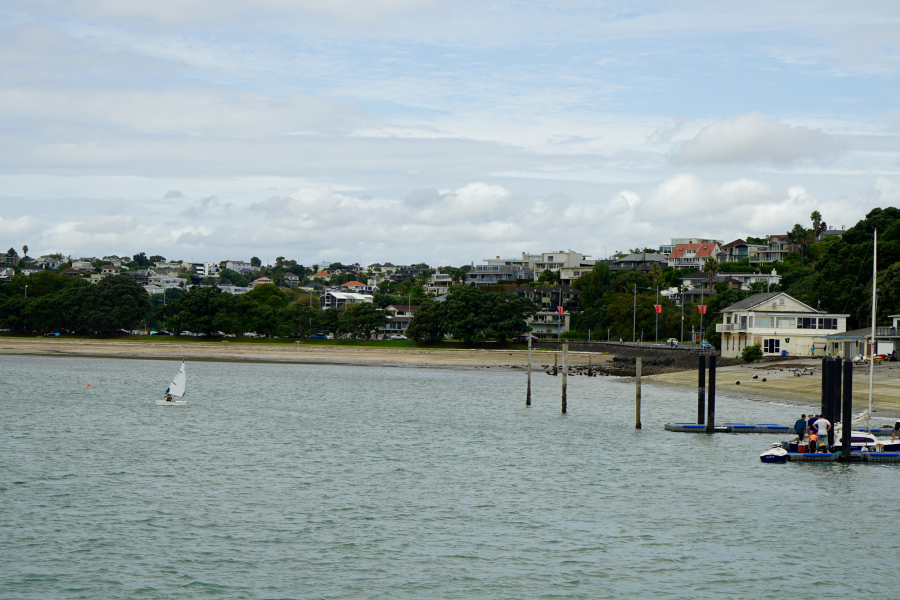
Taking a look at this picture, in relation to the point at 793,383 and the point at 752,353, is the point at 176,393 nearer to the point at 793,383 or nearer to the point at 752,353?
the point at 793,383

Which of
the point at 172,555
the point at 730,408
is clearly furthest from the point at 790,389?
the point at 172,555

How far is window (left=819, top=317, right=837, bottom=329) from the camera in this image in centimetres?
8881

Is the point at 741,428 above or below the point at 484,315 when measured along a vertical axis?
below

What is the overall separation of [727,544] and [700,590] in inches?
156

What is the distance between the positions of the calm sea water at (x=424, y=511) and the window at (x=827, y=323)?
47.1m

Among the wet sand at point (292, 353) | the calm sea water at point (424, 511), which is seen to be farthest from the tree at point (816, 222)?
the calm sea water at point (424, 511)

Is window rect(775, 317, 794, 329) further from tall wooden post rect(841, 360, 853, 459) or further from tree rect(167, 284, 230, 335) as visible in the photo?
tree rect(167, 284, 230, 335)

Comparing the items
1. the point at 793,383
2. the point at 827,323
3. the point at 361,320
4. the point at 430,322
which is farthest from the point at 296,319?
the point at 793,383

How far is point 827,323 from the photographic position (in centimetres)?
8919

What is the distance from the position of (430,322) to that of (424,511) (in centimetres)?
10544

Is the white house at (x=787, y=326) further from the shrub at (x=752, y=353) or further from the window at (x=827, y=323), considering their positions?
the shrub at (x=752, y=353)

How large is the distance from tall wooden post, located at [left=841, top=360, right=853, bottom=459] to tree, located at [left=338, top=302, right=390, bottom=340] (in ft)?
347

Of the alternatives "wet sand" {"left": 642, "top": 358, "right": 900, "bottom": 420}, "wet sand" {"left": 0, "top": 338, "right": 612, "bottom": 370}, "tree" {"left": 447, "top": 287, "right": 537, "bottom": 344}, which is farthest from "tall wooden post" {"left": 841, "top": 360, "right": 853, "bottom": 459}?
"tree" {"left": 447, "top": 287, "right": 537, "bottom": 344}

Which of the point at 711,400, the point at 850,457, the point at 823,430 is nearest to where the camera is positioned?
the point at 850,457
